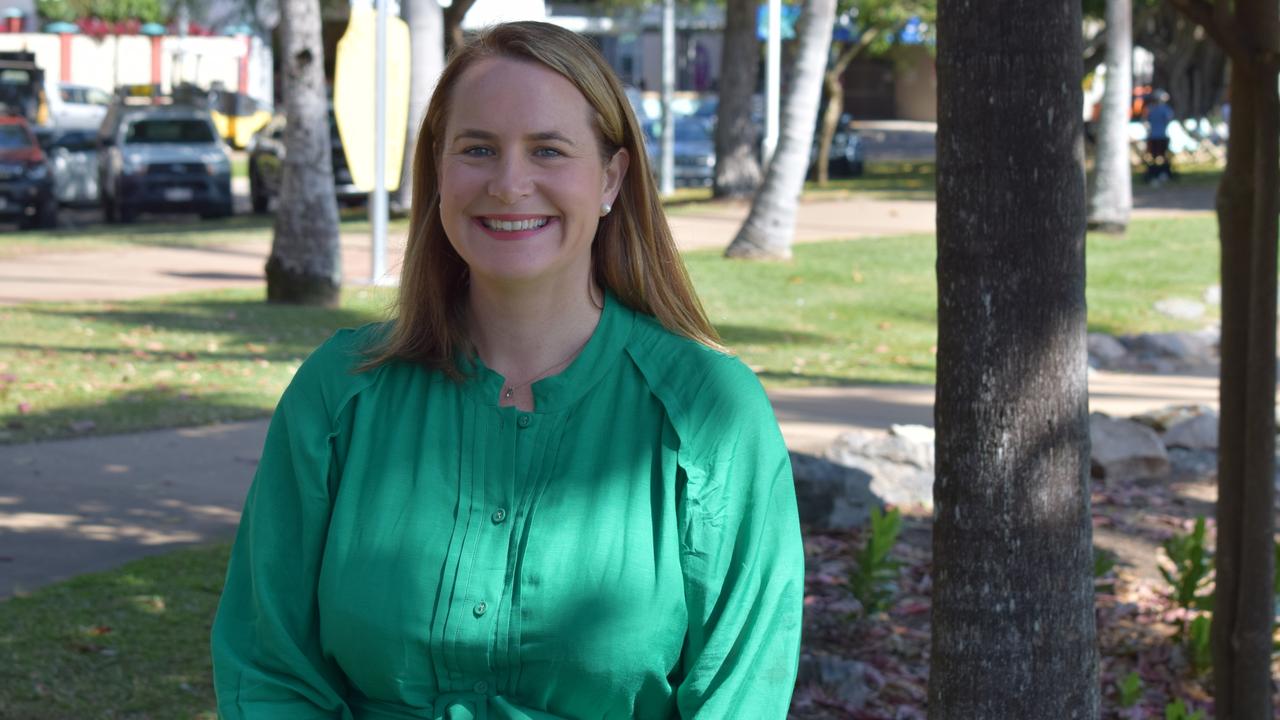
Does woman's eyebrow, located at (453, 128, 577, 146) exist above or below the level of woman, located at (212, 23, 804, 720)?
above

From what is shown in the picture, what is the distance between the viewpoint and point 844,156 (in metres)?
36.0

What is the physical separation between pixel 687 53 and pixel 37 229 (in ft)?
153

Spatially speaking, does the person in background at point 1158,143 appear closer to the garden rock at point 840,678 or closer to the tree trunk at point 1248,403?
the tree trunk at point 1248,403

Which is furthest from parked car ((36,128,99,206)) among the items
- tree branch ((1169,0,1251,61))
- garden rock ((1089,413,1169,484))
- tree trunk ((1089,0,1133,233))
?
tree branch ((1169,0,1251,61))

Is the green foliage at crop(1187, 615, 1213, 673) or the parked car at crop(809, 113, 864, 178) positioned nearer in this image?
the green foliage at crop(1187, 615, 1213, 673)

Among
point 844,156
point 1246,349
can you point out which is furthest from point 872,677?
point 844,156

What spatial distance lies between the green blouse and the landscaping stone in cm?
1372

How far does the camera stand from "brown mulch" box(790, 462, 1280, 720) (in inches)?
195

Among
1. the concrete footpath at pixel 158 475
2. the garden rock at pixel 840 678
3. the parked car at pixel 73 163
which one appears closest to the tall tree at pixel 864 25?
the parked car at pixel 73 163

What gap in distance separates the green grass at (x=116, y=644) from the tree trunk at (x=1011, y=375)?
2362 millimetres

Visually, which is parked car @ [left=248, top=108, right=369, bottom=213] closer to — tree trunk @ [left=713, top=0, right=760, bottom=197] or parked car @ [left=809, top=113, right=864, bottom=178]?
tree trunk @ [left=713, top=0, right=760, bottom=197]

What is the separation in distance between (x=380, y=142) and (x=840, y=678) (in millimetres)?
11587

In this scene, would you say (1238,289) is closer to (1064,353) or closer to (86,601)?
(1064,353)

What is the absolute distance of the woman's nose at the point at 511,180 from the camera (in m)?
2.49
